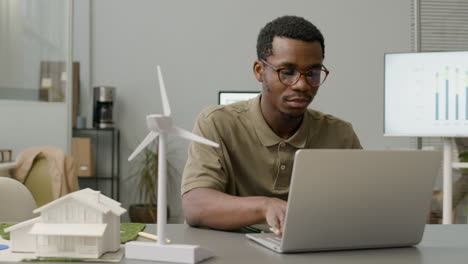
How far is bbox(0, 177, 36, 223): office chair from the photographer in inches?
73.6

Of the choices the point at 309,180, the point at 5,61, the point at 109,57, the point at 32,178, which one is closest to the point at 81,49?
the point at 109,57

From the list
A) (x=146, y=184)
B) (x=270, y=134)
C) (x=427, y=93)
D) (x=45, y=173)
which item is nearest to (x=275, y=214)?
(x=270, y=134)

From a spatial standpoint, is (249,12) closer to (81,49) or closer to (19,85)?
(81,49)

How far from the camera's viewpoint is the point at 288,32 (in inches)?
68.8

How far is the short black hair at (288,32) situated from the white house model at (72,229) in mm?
792

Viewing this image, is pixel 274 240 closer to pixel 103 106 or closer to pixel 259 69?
pixel 259 69

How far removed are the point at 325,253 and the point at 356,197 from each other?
0.14 m

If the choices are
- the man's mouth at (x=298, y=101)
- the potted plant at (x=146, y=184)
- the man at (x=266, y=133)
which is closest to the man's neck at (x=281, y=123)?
the man at (x=266, y=133)

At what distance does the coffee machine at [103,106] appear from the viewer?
5.68 meters

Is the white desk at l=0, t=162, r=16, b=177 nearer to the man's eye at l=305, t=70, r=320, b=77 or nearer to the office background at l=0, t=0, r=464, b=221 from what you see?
the office background at l=0, t=0, r=464, b=221

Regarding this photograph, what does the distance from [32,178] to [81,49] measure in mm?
2445

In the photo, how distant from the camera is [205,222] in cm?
160

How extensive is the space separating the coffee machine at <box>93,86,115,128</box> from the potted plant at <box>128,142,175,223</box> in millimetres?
463

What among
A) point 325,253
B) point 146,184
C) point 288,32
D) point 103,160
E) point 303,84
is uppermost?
point 288,32
